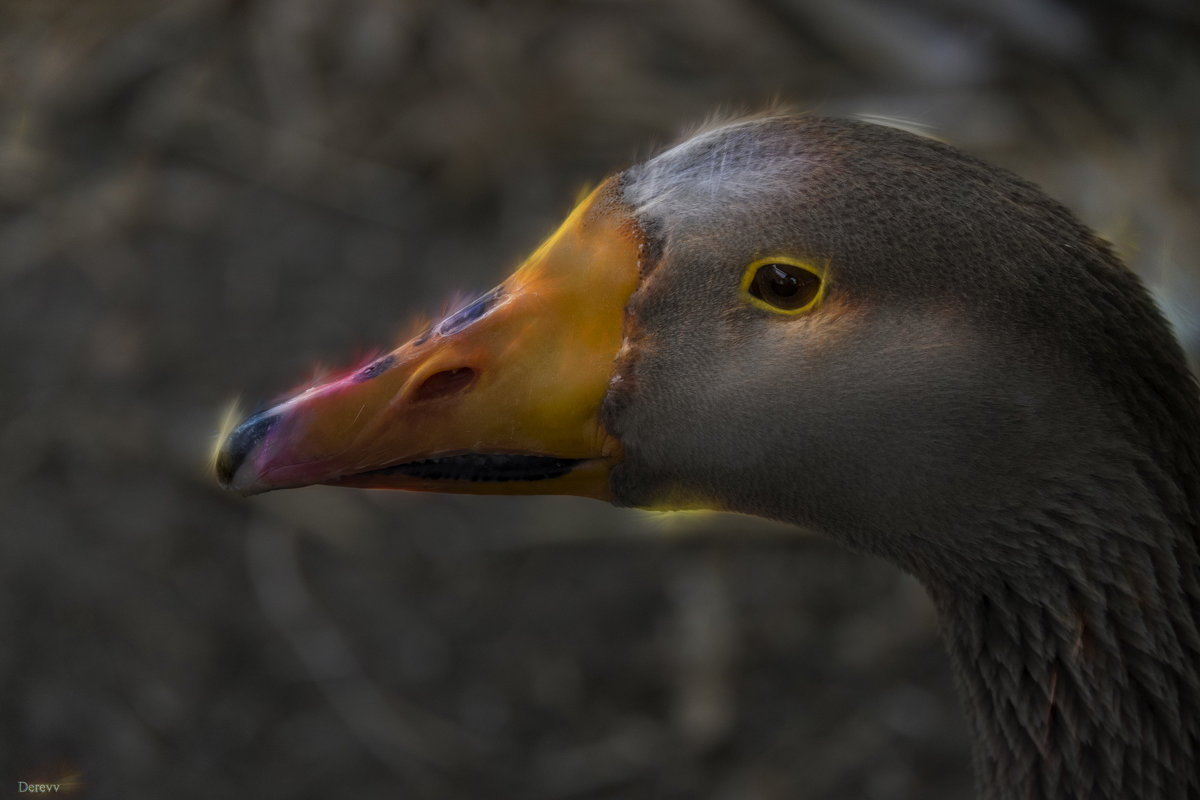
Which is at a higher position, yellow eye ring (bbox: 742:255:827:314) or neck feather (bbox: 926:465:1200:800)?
yellow eye ring (bbox: 742:255:827:314)

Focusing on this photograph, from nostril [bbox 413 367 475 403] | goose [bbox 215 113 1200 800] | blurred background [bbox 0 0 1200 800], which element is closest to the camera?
goose [bbox 215 113 1200 800]

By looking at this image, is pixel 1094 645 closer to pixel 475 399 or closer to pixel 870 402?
pixel 870 402

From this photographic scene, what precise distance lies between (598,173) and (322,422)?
10.6 ft

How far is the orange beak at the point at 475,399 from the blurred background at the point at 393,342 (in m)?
1.51

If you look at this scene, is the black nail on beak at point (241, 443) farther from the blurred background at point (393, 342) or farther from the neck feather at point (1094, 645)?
the blurred background at point (393, 342)

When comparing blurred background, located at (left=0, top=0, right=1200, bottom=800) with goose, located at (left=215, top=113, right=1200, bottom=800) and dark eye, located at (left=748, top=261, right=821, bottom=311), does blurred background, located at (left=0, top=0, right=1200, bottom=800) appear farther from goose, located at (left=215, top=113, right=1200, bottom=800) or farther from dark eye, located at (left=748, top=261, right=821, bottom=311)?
dark eye, located at (left=748, top=261, right=821, bottom=311)

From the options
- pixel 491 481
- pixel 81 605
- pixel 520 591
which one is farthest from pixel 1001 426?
pixel 81 605

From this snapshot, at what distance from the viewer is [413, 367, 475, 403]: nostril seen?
190cm

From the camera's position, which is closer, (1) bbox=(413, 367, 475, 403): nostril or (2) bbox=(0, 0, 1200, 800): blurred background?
(1) bbox=(413, 367, 475, 403): nostril

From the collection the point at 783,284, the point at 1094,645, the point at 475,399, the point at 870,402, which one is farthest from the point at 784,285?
the point at 1094,645

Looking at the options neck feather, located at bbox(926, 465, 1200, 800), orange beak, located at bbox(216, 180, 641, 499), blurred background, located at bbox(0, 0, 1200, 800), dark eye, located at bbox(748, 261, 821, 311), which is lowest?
neck feather, located at bbox(926, 465, 1200, 800)

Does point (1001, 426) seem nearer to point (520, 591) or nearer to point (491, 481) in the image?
point (491, 481)

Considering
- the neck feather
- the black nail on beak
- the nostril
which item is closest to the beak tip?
the black nail on beak

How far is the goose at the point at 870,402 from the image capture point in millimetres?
1781
